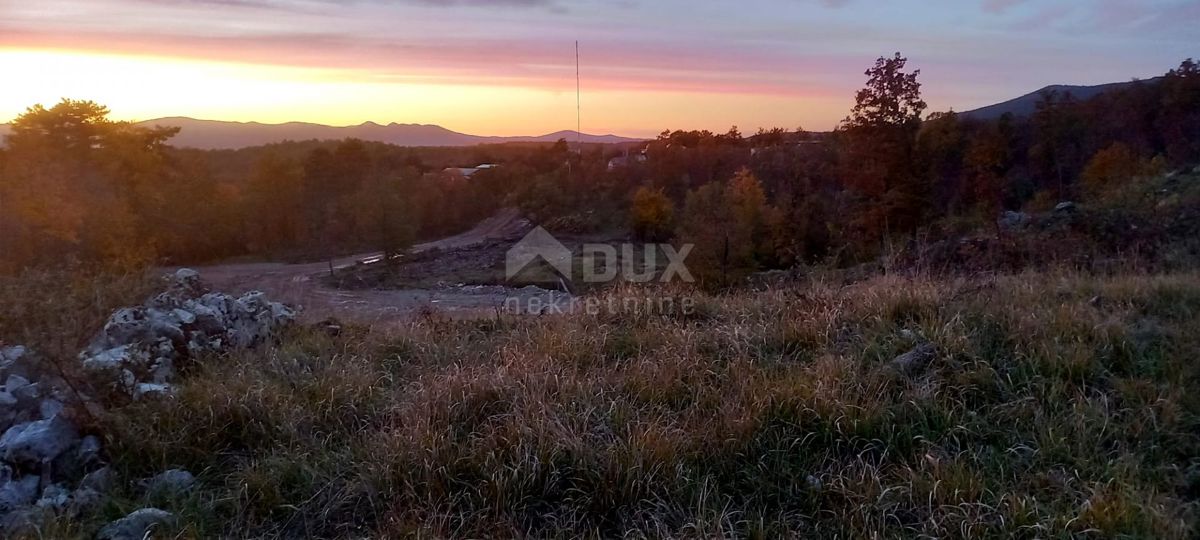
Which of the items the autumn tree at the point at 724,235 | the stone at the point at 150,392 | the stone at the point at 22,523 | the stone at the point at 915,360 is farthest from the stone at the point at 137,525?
the autumn tree at the point at 724,235

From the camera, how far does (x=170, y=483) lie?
3551 millimetres

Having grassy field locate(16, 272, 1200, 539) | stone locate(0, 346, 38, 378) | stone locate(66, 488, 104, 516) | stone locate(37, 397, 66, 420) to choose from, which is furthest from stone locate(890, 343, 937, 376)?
stone locate(0, 346, 38, 378)

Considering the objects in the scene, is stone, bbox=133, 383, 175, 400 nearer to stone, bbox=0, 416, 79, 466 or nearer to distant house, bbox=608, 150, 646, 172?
stone, bbox=0, 416, 79, 466

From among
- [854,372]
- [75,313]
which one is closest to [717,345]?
[854,372]

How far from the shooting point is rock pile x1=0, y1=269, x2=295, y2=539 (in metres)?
3.32

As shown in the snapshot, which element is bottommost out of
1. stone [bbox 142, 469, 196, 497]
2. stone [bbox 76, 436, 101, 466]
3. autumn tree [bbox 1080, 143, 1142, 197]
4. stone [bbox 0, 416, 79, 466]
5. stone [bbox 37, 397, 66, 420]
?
stone [bbox 142, 469, 196, 497]

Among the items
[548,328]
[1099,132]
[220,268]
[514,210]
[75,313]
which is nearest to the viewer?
[75,313]

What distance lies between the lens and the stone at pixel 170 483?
348cm

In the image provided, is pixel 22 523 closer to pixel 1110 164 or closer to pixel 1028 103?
pixel 1110 164

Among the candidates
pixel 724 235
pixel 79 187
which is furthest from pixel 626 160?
pixel 79 187

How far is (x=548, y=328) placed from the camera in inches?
226

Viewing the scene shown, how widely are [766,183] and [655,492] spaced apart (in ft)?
134

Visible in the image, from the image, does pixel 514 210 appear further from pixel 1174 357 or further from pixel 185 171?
pixel 1174 357

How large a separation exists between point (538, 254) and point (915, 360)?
22688 mm
